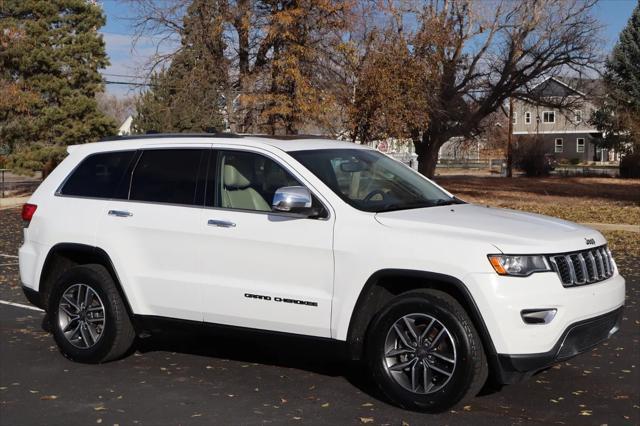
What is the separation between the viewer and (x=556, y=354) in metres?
5.26

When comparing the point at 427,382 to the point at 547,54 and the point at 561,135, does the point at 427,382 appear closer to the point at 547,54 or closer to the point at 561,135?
the point at 547,54

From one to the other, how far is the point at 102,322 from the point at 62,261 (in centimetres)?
76

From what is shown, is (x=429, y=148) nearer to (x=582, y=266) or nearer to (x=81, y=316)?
(x=81, y=316)

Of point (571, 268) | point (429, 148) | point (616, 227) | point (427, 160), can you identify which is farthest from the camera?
point (427, 160)

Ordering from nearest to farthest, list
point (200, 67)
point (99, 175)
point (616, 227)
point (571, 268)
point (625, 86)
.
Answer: point (571, 268) < point (99, 175) < point (616, 227) < point (200, 67) < point (625, 86)

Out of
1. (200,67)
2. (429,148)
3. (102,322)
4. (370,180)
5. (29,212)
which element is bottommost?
(102,322)

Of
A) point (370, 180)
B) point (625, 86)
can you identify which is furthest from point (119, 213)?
point (625, 86)

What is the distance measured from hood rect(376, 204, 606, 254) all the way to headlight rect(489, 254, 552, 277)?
44mm

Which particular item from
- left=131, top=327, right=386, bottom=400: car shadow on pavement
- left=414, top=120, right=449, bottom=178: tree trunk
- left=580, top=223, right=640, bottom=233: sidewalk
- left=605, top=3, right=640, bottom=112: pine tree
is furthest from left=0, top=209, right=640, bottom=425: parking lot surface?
left=605, top=3, right=640, bottom=112: pine tree

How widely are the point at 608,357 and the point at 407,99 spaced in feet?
62.8

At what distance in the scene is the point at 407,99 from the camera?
84.5 ft

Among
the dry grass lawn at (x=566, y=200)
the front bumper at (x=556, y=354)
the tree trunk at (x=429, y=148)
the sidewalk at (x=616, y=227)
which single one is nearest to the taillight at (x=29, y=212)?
the front bumper at (x=556, y=354)

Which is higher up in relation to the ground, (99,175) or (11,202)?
(99,175)

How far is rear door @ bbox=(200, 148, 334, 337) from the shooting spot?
5.80 m
